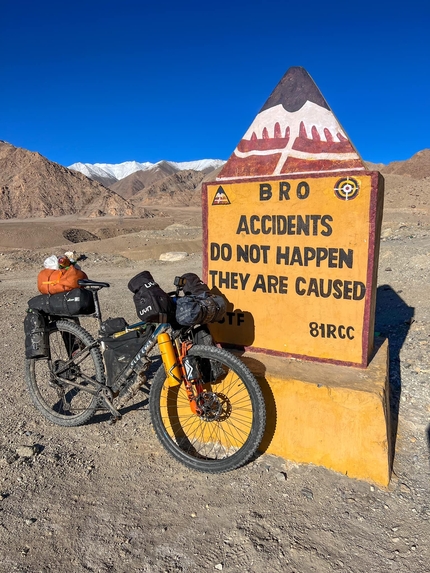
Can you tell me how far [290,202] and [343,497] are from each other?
2.14 m

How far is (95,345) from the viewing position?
11.7 ft

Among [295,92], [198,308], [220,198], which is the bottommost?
[198,308]

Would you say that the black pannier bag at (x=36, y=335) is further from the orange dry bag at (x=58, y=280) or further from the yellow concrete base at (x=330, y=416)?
the yellow concrete base at (x=330, y=416)

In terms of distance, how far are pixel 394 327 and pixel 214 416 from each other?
4.40 m

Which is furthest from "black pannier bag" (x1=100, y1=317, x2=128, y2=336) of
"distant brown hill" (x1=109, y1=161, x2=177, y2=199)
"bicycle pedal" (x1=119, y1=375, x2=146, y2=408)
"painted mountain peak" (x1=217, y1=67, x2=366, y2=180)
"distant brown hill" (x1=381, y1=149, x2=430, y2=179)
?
"distant brown hill" (x1=109, y1=161, x2=177, y2=199)

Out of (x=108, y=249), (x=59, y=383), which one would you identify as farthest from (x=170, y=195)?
(x=59, y=383)

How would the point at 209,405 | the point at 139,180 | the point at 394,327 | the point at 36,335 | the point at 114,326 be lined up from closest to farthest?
the point at 209,405
the point at 114,326
the point at 36,335
the point at 394,327
the point at 139,180

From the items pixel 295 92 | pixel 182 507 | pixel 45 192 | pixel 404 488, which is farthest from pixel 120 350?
pixel 45 192

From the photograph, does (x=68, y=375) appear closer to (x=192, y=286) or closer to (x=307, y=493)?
(x=192, y=286)

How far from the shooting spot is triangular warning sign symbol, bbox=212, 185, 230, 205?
3592 mm

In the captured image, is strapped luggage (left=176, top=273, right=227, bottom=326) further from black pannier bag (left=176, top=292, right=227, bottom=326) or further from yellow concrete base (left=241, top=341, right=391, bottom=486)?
yellow concrete base (left=241, top=341, right=391, bottom=486)

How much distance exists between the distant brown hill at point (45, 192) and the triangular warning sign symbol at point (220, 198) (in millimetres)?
63871

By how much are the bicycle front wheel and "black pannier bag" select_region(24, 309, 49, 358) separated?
4.04 ft

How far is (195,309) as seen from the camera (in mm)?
2941
